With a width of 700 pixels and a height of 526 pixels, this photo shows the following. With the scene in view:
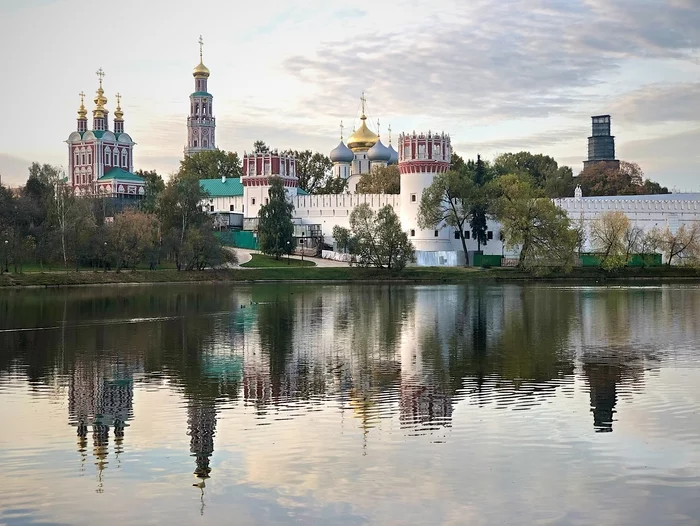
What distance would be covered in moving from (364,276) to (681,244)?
19976 mm

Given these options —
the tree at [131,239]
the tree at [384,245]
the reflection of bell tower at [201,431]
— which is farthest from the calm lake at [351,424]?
the tree at [384,245]

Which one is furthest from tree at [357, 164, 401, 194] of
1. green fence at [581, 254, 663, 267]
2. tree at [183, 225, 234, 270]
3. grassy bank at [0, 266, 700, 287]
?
tree at [183, 225, 234, 270]

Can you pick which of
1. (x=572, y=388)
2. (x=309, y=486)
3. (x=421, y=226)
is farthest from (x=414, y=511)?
(x=421, y=226)

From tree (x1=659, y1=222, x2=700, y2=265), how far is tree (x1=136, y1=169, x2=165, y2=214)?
29997 millimetres

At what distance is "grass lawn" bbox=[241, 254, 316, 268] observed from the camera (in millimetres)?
57394

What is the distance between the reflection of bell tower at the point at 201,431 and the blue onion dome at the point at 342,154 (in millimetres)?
73925

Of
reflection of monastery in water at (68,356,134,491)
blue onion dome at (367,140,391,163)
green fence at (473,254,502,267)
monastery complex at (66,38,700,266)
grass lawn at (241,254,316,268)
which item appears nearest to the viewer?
reflection of monastery in water at (68,356,134,491)

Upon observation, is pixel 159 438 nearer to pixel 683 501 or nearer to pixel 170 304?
pixel 683 501

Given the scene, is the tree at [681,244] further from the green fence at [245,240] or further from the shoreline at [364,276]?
the green fence at [245,240]

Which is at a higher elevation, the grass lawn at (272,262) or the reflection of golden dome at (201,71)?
the reflection of golden dome at (201,71)

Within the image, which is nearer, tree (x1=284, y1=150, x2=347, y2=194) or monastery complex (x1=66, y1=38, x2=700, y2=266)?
monastery complex (x1=66, y1=38, x2=700, y2=266)

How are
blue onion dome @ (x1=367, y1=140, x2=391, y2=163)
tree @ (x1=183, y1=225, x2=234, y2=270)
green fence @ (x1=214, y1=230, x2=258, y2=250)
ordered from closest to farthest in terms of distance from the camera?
tree @ (x1=183, y1=225, x2=234, y2=270)
green fence @ (x1=214, y1=230, x2=258, y2=250)
blue onion dome @ (x1=367, y1=140, x2=391, y2=163)

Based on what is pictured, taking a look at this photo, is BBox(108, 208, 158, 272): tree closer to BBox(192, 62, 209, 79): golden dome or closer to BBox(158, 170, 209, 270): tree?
BBox(158, 170, 209, 270): tree

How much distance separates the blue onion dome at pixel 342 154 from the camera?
283 ft
